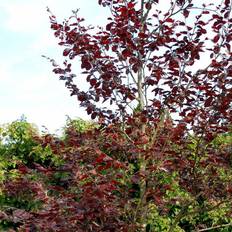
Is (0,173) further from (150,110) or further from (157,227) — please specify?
(150,110)

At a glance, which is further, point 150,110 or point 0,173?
point 0,173

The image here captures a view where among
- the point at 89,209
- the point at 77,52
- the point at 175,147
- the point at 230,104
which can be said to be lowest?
the point at 89,209

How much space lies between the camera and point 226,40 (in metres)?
4.26

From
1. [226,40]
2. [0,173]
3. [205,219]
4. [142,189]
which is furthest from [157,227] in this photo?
[226,40]

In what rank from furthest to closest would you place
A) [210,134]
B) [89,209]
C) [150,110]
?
1. [150,110]
2. [210,134]
3. [89,209]

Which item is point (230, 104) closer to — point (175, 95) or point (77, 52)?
point (175, 95)

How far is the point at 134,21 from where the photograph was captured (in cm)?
415

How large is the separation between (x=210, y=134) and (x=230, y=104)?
12.0 inches

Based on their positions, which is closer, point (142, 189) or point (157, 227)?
point (142, 189)

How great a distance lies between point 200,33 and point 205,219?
3584 millimetres

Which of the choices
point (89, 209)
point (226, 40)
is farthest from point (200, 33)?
point (89, 209)

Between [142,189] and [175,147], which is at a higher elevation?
[175,147]

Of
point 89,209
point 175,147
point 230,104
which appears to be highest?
point 230,104

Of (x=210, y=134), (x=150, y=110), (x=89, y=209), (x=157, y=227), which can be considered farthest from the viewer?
(x=157, y=227)
